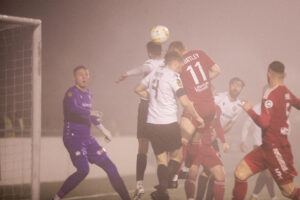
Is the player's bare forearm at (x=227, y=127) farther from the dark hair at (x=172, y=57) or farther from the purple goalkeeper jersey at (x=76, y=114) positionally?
the purple goalkeeper jersey at (x=76, y=114)

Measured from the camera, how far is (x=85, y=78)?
6.59 meters

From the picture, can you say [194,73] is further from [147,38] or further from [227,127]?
[147,38]

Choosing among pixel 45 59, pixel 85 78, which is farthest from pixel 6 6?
pixel 85 78

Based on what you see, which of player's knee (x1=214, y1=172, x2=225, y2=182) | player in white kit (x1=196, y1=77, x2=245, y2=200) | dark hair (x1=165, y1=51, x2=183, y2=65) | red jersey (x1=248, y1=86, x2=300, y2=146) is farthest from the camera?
player in white kit (x1=196, y1=77, x2=245, y2=200)

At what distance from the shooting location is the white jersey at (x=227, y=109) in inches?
316

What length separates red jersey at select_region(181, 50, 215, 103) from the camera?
6301mm

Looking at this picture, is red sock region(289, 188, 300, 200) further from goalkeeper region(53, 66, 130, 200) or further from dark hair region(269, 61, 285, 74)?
goalkeeper region(53, 66, 130, 200)

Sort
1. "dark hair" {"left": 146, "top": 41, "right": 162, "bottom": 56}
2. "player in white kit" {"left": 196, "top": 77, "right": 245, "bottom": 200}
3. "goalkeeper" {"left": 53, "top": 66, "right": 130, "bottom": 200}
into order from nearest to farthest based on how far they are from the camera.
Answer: "goalkeeper" {"left": 53, "top": 66, "right": 130, "bottom": 200} → "dark hair" {"left": 146, "top": 41, "right": 162, "bottom": 56} → "player in white kit" {"left": 196, "top": 77, "right": 245, "bottom": 200}

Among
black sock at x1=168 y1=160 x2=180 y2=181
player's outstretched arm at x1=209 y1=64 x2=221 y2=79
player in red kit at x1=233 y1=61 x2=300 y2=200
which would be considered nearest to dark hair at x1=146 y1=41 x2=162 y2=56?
player's outstretched arm at x1=209 y1=64 x2=221 y2=79

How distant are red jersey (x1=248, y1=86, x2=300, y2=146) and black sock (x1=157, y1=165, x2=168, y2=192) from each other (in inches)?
51.5

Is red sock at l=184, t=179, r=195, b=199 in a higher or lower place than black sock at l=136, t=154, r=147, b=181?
lower

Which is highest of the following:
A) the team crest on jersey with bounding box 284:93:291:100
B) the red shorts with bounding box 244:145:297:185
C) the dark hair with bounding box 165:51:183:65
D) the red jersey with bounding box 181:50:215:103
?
the dark hair with bounding box 165:51:183:65

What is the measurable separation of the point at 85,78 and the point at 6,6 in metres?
14.7

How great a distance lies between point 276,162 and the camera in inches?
204
